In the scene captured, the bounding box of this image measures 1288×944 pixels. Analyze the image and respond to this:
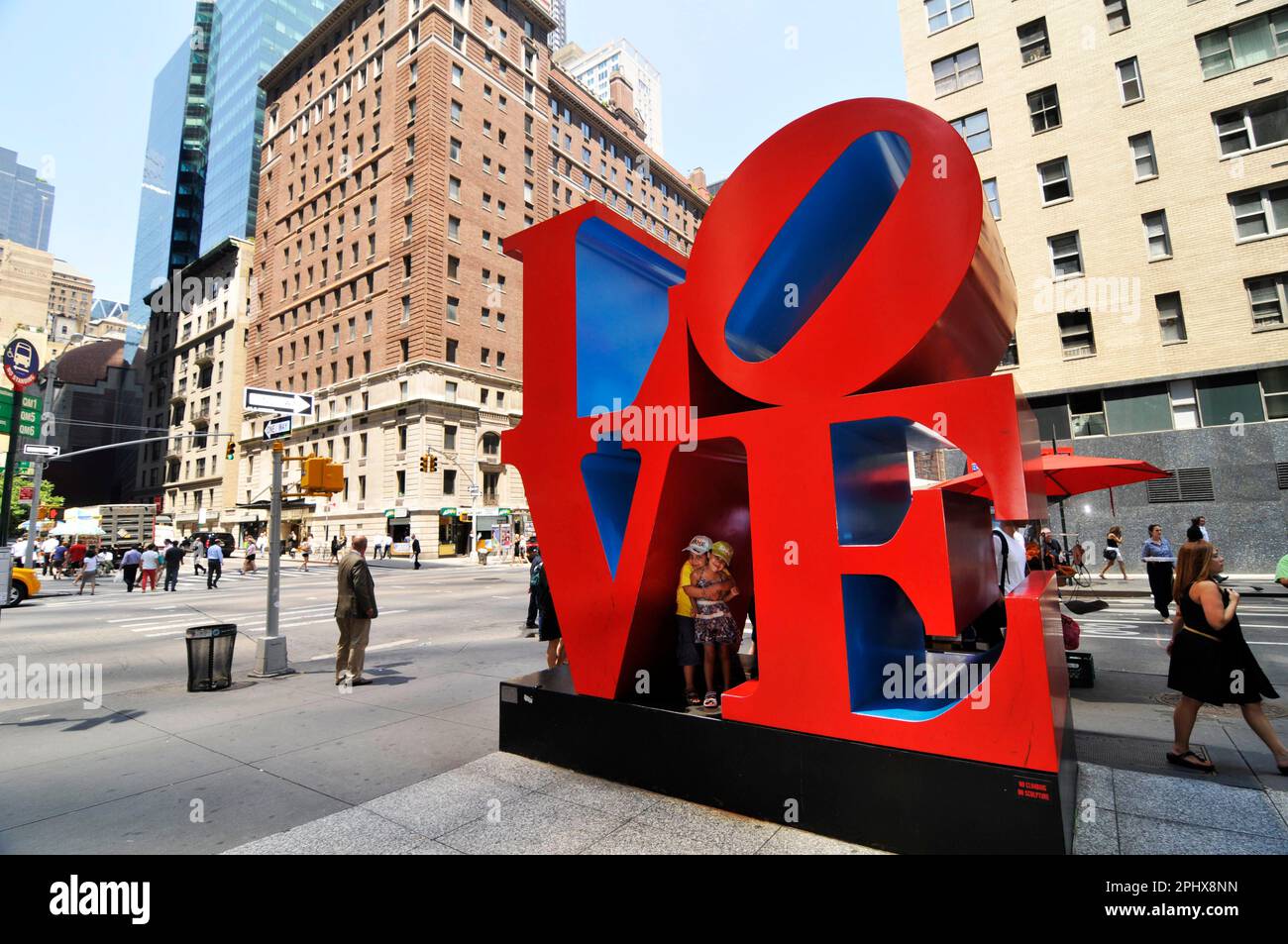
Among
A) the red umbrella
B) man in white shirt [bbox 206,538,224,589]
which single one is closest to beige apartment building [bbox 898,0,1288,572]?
the red umbrella

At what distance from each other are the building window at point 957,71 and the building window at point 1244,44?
22.1 ft

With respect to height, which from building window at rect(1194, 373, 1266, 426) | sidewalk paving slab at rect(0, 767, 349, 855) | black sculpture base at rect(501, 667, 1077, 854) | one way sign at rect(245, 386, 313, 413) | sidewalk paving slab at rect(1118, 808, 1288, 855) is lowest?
sidewalk paving slab at rect(1118, 808, 1288, 855)

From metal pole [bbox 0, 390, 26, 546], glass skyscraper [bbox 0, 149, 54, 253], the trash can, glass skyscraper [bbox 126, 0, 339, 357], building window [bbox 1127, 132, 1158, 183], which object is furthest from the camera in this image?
glass skyscraper [bbox 0, 149, 54, 253]

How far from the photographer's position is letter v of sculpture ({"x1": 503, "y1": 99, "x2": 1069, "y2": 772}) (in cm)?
371

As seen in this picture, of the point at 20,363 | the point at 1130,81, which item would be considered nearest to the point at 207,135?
the point at 20,363

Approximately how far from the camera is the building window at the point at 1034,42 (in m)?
22.9

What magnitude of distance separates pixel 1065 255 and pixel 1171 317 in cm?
397

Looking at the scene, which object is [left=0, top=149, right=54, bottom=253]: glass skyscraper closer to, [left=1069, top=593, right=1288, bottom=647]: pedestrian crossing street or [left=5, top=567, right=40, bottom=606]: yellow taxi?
[left=5, top=567, right=40, bottom=606]: yellow taxi

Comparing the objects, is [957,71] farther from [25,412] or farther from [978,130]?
[25,412]

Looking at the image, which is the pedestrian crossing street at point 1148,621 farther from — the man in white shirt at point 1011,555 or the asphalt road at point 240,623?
the asphalt road at point 240,623

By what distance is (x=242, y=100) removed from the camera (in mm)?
81250

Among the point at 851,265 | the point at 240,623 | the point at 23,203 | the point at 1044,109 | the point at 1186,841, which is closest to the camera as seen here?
the point at 1186,841

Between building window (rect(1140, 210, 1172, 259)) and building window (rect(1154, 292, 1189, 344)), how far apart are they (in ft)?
4.59
